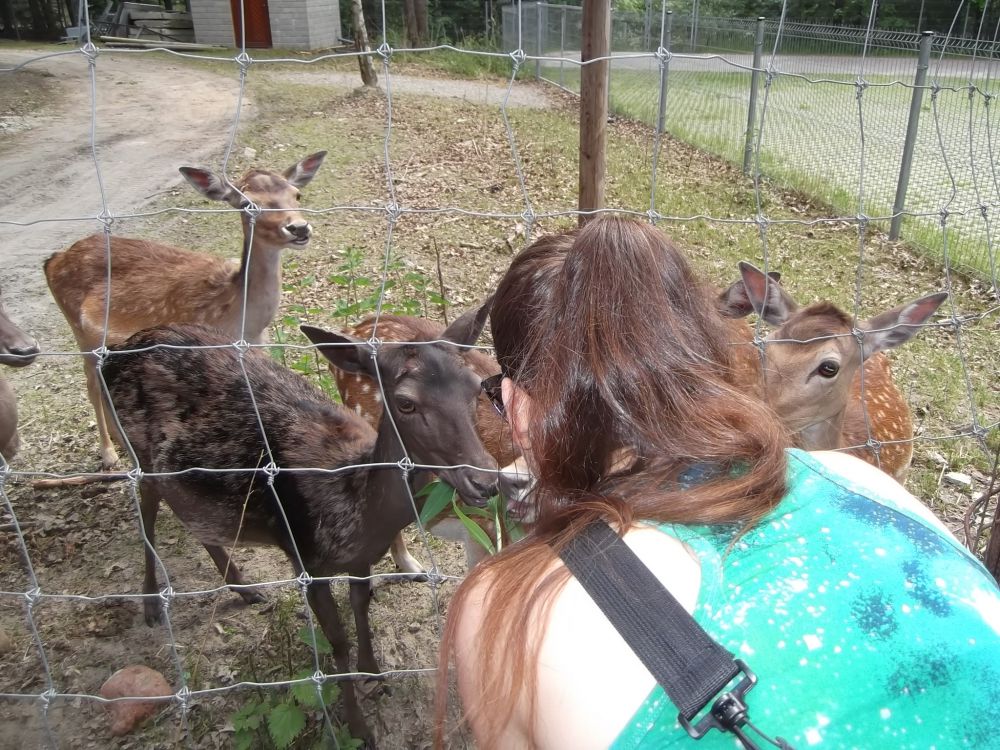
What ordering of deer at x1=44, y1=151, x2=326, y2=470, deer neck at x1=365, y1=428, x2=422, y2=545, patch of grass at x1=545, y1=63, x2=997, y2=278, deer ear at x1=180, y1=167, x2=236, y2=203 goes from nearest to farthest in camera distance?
deer neck at x1=365, y1=428, x2=422, y2=545 → deer ear at x1=180, y1=167, x2=236, y2=203 → deer at x1=44, y1=151, x2=326, y2=470 → patch of grass at x1=545, y1=63, x2=997, y2=278

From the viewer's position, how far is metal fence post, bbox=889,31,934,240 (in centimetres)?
675

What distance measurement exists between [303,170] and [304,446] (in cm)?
265

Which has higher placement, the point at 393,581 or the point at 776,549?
the point at 776,549

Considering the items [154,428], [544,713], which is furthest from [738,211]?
[544,713]

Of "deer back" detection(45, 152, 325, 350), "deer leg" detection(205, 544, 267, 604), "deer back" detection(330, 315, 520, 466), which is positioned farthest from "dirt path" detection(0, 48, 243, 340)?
"deer leg" detection(205, 544, 267, 604)

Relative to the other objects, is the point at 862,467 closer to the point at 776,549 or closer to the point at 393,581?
the point at 776,549

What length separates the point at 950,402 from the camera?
4672 mm

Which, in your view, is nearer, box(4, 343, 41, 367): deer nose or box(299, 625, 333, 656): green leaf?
box(299, 625, 333, 656): green leaf

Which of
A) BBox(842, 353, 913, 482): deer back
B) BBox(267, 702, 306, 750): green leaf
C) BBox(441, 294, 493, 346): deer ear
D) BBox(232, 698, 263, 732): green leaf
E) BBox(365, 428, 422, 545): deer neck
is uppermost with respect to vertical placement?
BBox(441, 294, 493, 346): deer ear

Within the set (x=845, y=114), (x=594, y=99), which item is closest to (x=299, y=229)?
(x=594, y=99)

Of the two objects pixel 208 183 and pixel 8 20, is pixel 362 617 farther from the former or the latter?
pixel 8 20

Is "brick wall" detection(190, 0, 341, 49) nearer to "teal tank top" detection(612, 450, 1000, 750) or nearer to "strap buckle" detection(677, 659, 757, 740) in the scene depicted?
"teal tank top" detection(612, 450, 1000, 750)

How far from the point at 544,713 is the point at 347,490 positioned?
1954 mm

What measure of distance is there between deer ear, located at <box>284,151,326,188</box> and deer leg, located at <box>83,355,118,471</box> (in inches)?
63.3
